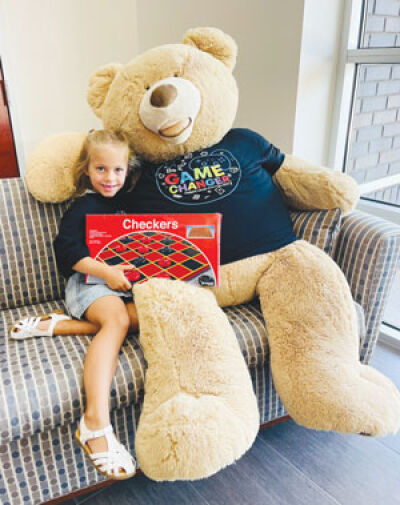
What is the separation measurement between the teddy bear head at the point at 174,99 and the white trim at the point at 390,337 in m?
1.07

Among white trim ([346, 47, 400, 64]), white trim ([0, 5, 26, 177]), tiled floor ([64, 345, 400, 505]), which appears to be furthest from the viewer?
white trim ([0, 5, 26, 177])

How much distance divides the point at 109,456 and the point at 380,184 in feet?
5.15

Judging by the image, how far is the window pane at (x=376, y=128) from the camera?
180cm

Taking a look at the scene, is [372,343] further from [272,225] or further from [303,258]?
[272,225]

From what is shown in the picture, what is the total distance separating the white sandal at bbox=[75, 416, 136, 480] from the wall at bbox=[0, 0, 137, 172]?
196cm

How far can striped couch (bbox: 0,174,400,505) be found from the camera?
A: 1017mm

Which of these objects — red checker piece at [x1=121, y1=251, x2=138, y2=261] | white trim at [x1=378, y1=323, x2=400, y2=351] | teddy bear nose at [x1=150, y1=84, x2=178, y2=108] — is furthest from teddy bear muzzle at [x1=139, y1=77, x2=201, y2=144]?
white trim at [x1=378, y1=323, x2=400, y2=351]

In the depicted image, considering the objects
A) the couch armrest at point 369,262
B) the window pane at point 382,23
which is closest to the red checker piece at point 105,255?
the couch armrest at point 369,262

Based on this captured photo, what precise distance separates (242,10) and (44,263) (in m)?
1.30

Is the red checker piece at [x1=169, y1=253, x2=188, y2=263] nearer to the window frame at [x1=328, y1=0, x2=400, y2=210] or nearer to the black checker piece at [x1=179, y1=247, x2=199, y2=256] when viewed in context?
the black checker piece at [x1=179, y1=247, x2=199, y2=256]

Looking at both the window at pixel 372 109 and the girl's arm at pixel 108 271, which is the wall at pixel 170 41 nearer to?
the window at pixel 372 109

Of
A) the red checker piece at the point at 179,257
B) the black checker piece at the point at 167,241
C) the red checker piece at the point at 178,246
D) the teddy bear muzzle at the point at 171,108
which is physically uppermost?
the teddy bear muzzle at the point at 171,108

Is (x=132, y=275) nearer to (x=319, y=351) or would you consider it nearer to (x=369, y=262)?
(x=319, y=351)

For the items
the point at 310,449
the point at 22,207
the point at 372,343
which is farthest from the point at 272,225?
the point at 22,207
